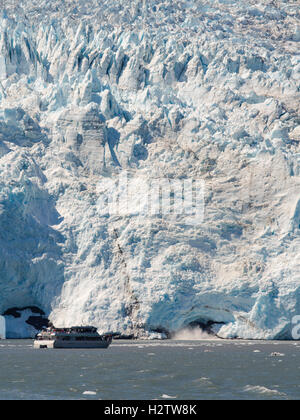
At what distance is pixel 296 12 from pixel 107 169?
47211 mm

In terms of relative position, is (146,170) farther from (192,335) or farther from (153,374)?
(153,374)

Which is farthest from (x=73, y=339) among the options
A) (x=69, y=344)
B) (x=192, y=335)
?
(x=192, y=335)

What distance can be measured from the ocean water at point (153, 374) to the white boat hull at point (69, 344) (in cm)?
481

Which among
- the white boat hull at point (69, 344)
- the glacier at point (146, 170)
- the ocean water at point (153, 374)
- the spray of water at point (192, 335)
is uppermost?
the glacier at point (146, 170)

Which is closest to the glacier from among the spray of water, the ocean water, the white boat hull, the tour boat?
the spray of water

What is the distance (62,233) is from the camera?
79188 millimetres

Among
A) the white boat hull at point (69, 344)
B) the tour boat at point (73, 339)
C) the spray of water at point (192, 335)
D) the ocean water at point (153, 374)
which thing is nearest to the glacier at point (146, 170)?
the spray of water at point (192, 335)

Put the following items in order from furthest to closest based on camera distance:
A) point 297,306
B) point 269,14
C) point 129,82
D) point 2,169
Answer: point 269,14
point 129,82
point 2,169
point 297,306

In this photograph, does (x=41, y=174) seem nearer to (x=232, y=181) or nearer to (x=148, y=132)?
(x=148, y=132)

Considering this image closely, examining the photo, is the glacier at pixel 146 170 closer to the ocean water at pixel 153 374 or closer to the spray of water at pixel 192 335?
the spray of water at pixel 192 335

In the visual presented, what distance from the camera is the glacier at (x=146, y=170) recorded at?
241ft

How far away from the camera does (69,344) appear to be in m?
67.7

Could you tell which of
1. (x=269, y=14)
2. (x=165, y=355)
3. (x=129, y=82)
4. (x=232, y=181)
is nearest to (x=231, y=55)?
(x=129, y=82)

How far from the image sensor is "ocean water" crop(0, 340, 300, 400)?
1340 inches
